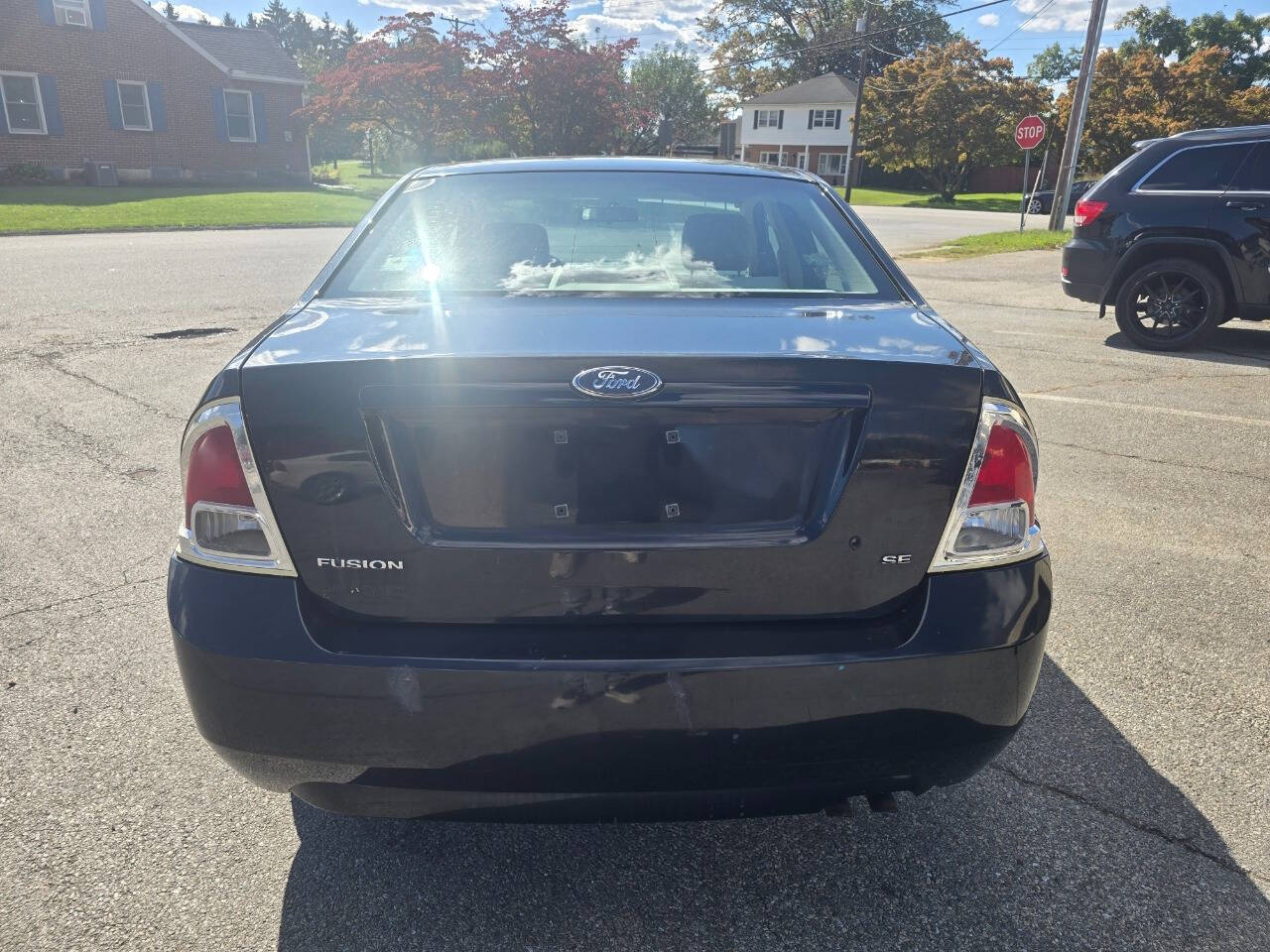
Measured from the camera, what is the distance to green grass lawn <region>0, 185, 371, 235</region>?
19847 millimetres

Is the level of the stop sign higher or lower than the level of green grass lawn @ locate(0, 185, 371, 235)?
higher

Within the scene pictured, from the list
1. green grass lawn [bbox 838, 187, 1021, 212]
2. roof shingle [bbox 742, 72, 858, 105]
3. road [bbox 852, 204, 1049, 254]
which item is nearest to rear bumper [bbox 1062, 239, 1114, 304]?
road [bbox 852, 204, 1049, 254]

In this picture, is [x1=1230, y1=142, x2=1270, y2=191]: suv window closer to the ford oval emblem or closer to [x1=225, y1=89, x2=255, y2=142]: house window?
the ford oval emblem

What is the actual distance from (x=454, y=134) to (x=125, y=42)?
11357 millimetres

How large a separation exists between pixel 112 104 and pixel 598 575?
118 feet

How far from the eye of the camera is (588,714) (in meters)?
1.80

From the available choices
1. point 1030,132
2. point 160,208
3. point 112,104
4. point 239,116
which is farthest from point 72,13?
point 1030,132

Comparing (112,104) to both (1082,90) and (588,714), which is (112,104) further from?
(588,714)

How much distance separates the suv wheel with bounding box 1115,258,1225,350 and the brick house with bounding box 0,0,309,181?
3239 cm

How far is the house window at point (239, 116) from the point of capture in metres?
34.0

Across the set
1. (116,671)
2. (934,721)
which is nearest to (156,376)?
(116,671)

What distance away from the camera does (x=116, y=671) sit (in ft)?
10.2

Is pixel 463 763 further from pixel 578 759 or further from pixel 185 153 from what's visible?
pixel 185 153

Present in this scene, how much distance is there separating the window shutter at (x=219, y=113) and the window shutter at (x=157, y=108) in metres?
1.80
